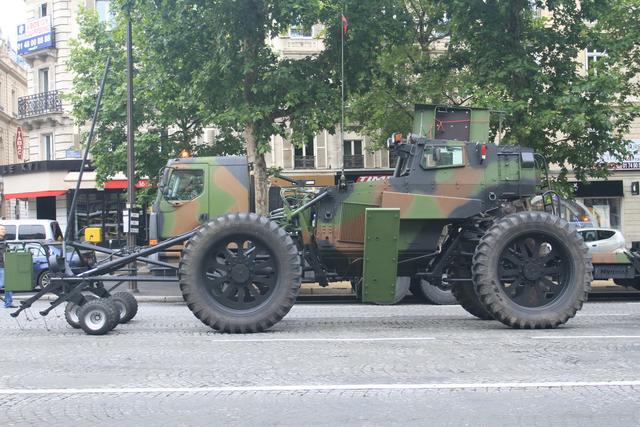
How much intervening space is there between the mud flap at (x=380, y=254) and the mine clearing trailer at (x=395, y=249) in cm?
1

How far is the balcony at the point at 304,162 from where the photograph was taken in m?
34.4

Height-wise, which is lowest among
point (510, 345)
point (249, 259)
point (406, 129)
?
point (510, 345)

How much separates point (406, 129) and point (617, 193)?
1407 centimetres

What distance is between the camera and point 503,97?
19.4m

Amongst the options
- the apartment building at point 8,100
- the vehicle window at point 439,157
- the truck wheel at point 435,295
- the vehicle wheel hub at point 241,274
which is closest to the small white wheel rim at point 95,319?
the vehicle wheel hub at point 241,274

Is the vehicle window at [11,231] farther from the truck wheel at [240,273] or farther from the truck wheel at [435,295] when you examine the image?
the truck wheel at [240,273]

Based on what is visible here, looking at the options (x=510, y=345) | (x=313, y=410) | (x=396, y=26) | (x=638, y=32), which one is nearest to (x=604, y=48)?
(x=638, y=32)

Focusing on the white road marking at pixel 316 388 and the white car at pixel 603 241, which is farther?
the white car at pixel 603 241

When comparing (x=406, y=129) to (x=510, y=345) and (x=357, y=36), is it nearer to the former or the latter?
(x=357, y=36)

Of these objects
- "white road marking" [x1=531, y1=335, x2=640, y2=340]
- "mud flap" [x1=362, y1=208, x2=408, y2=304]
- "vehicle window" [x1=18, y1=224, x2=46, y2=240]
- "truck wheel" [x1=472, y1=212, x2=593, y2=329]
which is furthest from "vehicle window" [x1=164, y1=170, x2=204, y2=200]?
"vehicle window" [x1=18, y1=224, x2=46, y2=240]

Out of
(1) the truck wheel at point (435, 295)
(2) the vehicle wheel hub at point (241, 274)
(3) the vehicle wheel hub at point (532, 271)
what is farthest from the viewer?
(1) the truck wheel at point (435, 295)

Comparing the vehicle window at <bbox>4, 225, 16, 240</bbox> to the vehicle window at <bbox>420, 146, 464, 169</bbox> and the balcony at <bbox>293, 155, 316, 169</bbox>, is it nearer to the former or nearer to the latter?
the balcony at <bbox>293, 155, 316, 169</bbox>

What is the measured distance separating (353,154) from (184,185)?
2112 cm

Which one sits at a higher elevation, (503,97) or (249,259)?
(503,97)
